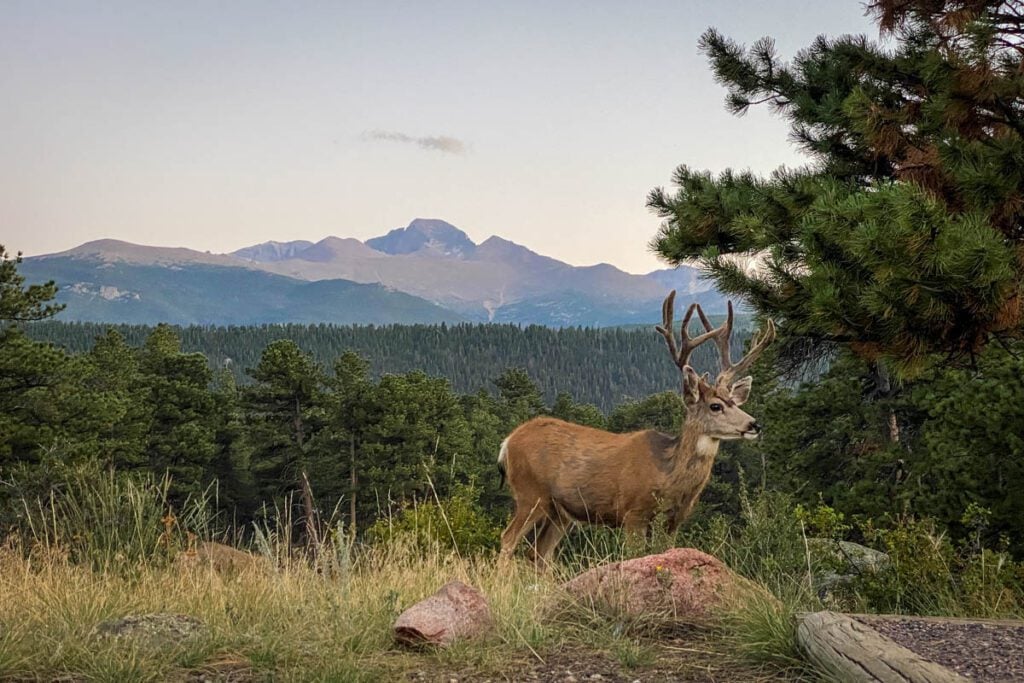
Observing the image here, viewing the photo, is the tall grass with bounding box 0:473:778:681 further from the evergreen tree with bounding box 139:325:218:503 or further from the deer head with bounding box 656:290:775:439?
the evergreen tree with bounding box 139:325:218:503

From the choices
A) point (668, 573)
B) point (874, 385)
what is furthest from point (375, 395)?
point (668, 573)

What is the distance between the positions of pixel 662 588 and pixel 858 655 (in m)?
1.49

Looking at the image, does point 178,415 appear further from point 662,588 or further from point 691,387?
point 662,588

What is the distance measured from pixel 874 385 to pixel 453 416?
27.7 m

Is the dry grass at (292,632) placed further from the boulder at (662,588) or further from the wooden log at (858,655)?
the wooden log at (858,655)

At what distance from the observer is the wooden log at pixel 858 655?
4109 millimetres

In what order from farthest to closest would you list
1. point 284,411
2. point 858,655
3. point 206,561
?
point 284,411 < point 206,561 < point 858,655

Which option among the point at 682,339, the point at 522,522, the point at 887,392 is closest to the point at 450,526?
the point at 522,522

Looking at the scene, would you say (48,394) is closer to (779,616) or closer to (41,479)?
(41,479)

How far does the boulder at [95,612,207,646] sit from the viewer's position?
5027 millimetres

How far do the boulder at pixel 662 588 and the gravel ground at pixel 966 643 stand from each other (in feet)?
2.90

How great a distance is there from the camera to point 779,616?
16.9 ft

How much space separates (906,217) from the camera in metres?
5.56

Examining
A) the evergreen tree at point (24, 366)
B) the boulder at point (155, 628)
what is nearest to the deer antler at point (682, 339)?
the boulder at point (155, 628)
